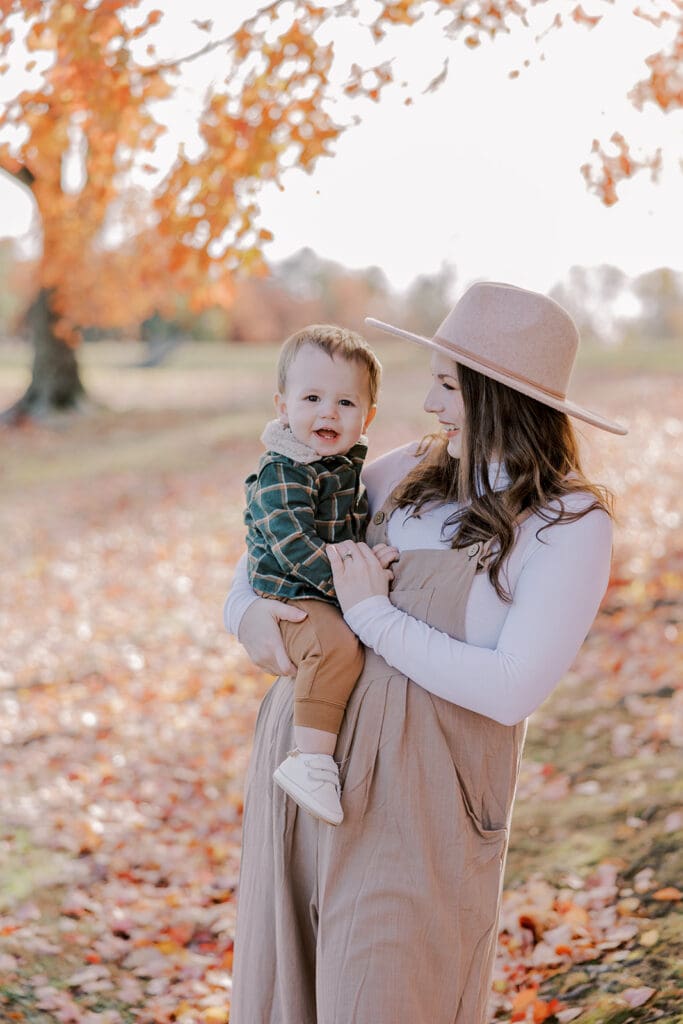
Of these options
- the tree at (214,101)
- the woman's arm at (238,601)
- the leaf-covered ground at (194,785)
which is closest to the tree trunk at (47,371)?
the leaf-covered ground at (194,785)

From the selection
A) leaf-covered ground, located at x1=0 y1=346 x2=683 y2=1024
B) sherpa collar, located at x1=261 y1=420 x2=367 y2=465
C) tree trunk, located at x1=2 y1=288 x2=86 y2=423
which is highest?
sherpa collar, located at x1=261 y1=420 x2=367 y2=465

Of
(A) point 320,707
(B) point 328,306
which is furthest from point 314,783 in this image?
(B) point 328,306

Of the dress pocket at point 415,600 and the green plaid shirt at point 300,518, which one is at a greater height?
the green plaid shirt at point 300,518

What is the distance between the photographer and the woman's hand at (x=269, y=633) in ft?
9.02

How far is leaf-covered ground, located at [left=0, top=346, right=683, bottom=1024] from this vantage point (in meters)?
4.32

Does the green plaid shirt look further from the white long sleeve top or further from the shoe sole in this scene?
the shoe sole

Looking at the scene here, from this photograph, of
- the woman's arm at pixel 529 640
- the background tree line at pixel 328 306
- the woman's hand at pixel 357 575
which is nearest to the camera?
the woman's arm at pixel 529 640

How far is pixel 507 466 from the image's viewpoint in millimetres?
2680

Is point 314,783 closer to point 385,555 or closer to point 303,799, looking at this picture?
point 303,799

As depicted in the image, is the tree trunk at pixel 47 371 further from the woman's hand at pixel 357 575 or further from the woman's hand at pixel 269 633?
the woman's hand at pixel 357 575

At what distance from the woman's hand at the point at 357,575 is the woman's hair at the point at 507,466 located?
206mm

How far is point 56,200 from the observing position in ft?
34.2

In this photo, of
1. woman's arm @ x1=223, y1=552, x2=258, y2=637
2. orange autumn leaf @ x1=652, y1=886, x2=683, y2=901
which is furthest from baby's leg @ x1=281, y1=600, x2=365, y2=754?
orange autumn leaf @ x1=652, y1=886, x2=683, y2=901

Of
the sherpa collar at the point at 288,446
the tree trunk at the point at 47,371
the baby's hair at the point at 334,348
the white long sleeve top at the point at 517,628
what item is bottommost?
the tree trunk at the point at 47,371
